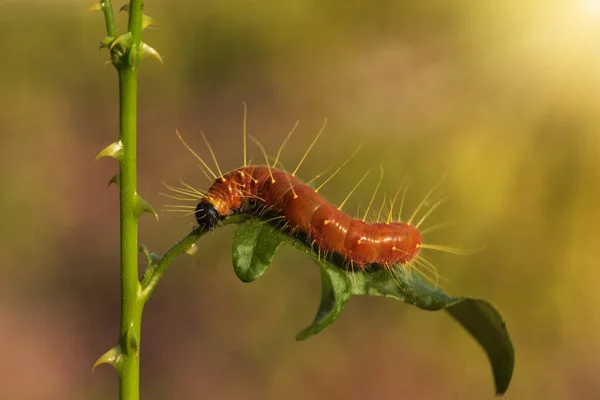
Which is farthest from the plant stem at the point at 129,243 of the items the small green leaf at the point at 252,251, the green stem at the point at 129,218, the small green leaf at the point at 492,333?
the small green leaf at the point at 492,333

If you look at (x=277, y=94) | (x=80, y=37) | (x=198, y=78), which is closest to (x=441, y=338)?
(x=277, y=94)

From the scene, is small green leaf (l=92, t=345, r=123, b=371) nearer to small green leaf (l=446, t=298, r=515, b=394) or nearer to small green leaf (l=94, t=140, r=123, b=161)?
small green leaf (l=94, t=140, r=123, b=161)

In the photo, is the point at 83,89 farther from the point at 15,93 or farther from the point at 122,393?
the point at 122,393

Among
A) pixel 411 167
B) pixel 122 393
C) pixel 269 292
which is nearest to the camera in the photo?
pixel 122 393

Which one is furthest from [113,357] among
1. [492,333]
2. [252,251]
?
[492,333]

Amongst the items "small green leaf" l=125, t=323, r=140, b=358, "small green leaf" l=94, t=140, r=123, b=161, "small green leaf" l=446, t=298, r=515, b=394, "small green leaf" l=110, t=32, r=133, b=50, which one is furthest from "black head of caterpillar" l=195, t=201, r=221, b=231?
"small green leaf" l=446, t=298, r=515, b=394

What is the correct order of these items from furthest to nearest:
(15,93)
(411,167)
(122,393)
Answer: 1. (15,93)
2. (411,167)
3. (122,393)

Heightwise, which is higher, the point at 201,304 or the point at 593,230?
the point at 593,230
